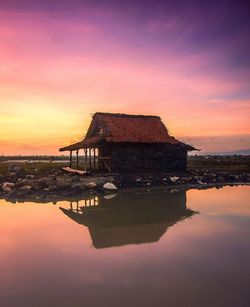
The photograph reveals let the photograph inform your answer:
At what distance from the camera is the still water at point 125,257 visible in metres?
5.34

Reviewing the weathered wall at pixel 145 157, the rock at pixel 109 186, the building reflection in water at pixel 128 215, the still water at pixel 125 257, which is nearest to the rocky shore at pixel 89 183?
the rock at pixel 109 186

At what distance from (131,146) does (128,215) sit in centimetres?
1324

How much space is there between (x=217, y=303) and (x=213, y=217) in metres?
7.56

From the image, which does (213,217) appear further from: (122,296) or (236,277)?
(122,296)

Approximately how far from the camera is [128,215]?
1281 cm

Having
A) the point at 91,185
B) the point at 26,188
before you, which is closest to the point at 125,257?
the point at 91,185

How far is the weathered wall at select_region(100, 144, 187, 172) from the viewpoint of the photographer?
2530 cm

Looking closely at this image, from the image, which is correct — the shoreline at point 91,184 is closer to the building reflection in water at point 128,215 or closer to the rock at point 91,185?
the rock at point 91,185

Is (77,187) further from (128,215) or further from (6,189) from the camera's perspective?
(128,215)

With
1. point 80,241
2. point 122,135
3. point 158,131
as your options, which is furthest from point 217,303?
point 158,131

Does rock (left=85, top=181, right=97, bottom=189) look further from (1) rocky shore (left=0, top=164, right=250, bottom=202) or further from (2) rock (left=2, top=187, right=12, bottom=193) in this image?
(2) rock (left=2, top=187, right=12, bottom=193)

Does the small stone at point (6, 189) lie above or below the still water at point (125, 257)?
above

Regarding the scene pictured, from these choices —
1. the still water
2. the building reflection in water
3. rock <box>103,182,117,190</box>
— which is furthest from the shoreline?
the still water

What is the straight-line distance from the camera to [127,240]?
9016 mm
